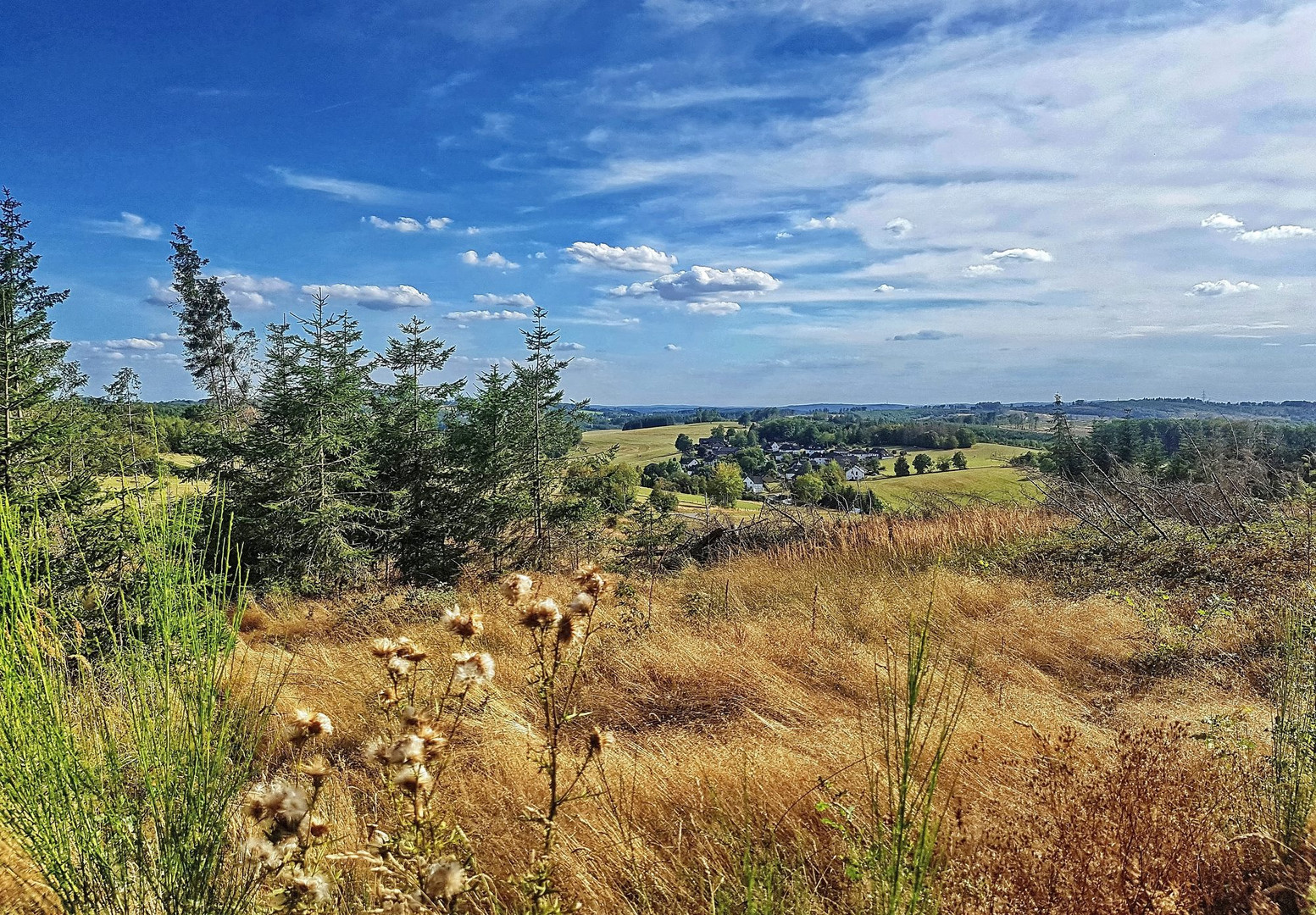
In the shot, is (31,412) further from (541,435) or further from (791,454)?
(791,454)

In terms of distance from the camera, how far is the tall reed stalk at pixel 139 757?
1.49 metres

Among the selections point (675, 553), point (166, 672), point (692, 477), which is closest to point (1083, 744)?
point (166, 672)

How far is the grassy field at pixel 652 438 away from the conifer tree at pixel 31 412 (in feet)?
183

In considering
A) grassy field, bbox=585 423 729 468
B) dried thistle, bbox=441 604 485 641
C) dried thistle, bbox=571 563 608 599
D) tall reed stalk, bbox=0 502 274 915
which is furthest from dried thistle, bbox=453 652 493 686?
grassy field, bbox=585 423 729 468

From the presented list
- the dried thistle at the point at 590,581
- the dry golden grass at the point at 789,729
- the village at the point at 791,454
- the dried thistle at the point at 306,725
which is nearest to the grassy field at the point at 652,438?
the village at the point at 791,454

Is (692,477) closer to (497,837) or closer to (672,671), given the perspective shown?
(672,671)

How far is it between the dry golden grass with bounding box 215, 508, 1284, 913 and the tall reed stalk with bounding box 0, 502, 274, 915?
0.91 meters

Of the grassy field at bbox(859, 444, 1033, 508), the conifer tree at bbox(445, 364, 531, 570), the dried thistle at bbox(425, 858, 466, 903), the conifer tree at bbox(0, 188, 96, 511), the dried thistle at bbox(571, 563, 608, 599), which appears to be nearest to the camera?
the dried thistle at bbox(425, 858, 466, 903)

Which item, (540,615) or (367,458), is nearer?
(540,615)

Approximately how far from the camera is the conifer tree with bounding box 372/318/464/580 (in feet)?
53.3

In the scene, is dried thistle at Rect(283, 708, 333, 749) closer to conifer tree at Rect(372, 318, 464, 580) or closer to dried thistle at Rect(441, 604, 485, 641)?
dried thistle at Rect(441, 604, 485, 641)

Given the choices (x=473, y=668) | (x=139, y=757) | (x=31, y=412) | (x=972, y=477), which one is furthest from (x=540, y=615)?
(x=972, y=477)

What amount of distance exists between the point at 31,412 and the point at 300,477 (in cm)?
429

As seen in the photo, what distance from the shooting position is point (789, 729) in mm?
3369
